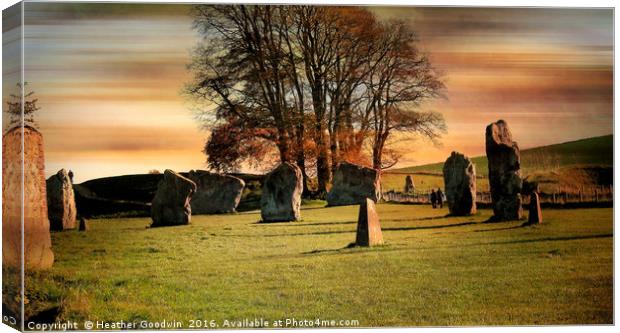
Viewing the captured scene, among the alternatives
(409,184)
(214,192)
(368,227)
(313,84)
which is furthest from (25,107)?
(409,184)

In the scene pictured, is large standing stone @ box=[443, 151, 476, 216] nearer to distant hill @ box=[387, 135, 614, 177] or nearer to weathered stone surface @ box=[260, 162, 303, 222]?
distant hill @ box=[387, 135, 614, 177]

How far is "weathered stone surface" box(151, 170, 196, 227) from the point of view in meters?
19.6

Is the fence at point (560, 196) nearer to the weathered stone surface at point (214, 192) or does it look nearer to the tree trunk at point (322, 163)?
Answer: the tree trunk at point (322, 163)

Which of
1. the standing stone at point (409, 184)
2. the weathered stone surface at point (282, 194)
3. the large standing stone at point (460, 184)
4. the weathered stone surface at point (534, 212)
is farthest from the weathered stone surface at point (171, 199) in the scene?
the weathered stone surface at point (534, 212)

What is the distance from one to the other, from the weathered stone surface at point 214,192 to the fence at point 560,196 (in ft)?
9.71

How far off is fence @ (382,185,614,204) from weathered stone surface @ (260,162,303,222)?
5.81 ft

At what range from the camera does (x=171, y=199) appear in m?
20.0

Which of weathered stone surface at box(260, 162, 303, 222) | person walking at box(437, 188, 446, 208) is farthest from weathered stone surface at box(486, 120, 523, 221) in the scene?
weathered stone surface at box(260, 162, 303, 222)

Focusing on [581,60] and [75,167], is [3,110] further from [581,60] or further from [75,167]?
[581,60]

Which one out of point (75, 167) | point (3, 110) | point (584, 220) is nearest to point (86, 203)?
point (75, 167)

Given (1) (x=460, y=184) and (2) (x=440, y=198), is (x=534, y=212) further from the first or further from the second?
(2) (x=440, y=198)

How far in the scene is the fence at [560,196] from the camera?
19438 mm

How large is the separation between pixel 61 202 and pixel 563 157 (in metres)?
9.33

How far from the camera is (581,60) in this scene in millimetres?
19188
